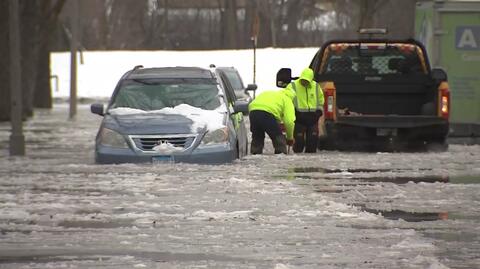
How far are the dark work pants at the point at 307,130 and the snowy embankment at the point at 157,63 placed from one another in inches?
1228

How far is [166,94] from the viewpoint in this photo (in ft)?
54.9

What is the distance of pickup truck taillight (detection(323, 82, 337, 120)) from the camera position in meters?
18.3

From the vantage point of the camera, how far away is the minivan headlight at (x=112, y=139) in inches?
603

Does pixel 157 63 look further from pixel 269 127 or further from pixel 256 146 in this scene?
pixel 269 127

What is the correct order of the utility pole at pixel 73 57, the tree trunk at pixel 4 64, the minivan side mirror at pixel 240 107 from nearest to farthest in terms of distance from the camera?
the minivan side mirror at pixel 240 107 < the tree trunk at pixel 4 64 < the utility pole at pixel 73 57

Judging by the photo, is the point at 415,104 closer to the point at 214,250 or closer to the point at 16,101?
the point at 16,101

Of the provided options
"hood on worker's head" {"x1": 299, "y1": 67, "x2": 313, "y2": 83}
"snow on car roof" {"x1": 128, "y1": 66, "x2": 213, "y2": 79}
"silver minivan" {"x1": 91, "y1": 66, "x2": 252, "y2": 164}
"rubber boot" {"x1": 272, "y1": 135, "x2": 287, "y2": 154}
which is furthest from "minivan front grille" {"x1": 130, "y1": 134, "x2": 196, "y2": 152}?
"hood on worker's head" {"x1": 299, "y1": 67, "x2": 313, "y2": 83}

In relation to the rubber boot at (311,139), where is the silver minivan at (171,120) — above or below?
above

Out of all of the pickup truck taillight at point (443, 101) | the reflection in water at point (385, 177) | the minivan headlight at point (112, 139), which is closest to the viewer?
the reflection in water at point (385, 177)

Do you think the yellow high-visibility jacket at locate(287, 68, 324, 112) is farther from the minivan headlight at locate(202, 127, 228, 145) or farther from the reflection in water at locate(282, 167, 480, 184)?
the minivan headlight at locate(202, 127, 228, 145)

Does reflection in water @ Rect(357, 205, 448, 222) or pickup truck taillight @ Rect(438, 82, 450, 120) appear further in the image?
pickup truck taillight @ Rect(438, 82, 450, 120)

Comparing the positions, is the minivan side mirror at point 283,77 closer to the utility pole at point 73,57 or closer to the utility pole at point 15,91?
the utility pole at point 15,91

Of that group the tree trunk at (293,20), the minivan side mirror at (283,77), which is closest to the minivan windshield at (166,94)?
the minivan side mirror at (283,77)

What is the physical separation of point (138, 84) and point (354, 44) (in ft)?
14.3
